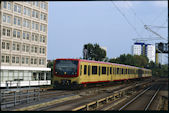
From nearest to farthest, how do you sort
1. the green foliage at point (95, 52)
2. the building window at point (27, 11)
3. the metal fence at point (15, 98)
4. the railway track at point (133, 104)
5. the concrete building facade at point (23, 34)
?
the metal fence at point (15, 98)
the railway track at point (133, 104)
the concrete building facade at point (23, 34)
the building window at point (27, 11)
the green foliage at point (95, 52)

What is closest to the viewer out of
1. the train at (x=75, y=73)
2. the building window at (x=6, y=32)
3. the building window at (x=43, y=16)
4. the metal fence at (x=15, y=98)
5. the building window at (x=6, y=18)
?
the metal fence at (x=15, y=98)

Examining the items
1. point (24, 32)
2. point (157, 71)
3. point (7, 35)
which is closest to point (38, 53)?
point (24, 32)

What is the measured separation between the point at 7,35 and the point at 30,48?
7.96 m

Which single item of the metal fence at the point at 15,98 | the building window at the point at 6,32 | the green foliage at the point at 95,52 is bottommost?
the metal fence at the point at 15,98

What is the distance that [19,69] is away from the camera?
37156 mm

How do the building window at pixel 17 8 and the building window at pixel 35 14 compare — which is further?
the building window at pixel 35 14

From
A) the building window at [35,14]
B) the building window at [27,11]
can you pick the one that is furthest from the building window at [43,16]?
the building window at [27,11]

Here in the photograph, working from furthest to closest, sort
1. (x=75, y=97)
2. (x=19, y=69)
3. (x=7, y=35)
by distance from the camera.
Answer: (x=7, y=35) < (x=19, y=69) < (x=75, y=97)

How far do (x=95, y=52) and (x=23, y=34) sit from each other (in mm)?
29762

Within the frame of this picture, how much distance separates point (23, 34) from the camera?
5753 centimetres

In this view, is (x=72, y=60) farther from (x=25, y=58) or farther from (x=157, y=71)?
(x=157, y=71)

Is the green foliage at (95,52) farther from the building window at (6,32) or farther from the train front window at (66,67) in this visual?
the train front window at (66,67)

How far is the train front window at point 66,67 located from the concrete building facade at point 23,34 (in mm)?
18420

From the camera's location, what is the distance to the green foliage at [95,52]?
8050 centimetres
